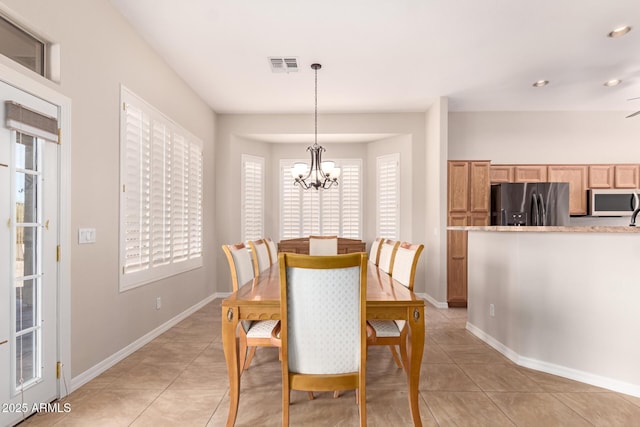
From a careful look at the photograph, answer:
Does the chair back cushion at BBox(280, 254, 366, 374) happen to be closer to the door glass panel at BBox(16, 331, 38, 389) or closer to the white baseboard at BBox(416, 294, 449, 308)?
the door glass panel at BBox(16, 331, 38, 389)

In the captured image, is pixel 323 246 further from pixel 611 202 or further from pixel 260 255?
pixel 611 202

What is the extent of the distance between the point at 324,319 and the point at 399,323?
100 centimetres

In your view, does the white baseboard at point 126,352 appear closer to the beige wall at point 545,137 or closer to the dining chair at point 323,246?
the dining chair at point 323,246

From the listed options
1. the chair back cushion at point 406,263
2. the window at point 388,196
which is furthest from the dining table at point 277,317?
the window at point 388,196

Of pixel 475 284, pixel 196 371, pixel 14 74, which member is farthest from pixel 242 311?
pixel 475 284

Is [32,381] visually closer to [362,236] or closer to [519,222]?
[362,236]

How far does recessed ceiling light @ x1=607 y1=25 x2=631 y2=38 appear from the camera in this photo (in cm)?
312

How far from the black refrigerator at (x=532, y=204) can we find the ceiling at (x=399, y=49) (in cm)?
127

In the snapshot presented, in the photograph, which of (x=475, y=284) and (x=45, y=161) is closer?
(x=45, y=161)

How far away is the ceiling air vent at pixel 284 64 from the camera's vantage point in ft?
12.2

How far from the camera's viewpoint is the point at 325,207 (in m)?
6.25

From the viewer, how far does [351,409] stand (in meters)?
2.23

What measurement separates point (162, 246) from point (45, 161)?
67.6 inches

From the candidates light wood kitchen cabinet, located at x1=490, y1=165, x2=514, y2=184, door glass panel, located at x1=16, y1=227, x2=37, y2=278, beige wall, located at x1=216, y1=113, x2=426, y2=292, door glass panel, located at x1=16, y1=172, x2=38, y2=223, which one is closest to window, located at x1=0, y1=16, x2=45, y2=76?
door glass panel, located at x1=16, y1=172, x2=38, y2=223
